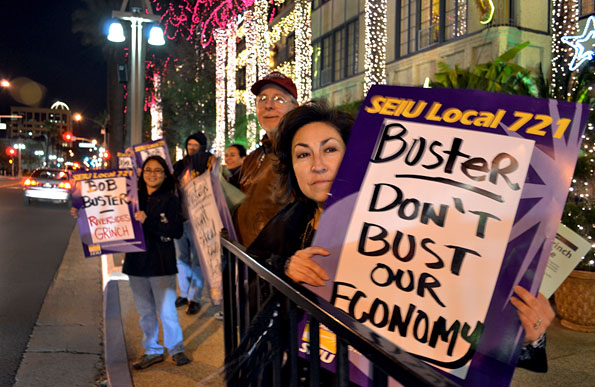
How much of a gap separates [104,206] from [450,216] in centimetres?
515

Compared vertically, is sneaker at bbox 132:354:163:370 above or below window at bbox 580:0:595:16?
below

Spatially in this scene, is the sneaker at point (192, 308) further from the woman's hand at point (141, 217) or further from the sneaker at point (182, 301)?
the woman's hand at point (141, 217)

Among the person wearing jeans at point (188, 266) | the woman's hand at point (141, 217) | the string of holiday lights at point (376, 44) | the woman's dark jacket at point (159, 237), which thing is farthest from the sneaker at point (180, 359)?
the string of holiday lights at point (376, 44)

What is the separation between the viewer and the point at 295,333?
1694 mm

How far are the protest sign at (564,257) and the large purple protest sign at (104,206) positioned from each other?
4.52m

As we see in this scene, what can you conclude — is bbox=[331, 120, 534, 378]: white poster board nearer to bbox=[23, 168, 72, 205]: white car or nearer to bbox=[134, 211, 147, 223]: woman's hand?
bbox=[134, 211, 147, 223]: woman's hand

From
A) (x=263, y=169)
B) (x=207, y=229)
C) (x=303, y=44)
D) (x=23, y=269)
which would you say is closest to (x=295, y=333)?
(x=263, y=169)

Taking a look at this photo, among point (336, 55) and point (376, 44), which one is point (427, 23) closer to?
point (336, 55)

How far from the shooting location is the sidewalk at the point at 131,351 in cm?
449

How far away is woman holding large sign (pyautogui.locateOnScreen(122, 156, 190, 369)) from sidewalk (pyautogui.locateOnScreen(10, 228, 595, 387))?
0.53 ft

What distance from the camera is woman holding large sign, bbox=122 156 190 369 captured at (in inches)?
185

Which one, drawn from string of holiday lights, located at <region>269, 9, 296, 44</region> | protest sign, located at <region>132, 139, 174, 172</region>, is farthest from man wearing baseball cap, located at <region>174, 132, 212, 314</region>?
string of holiday lights, located at <region>269, 9, 296, 44</region>

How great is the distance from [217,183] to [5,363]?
297cm

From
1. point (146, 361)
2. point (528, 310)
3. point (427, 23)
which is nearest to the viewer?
point (528, 310)
